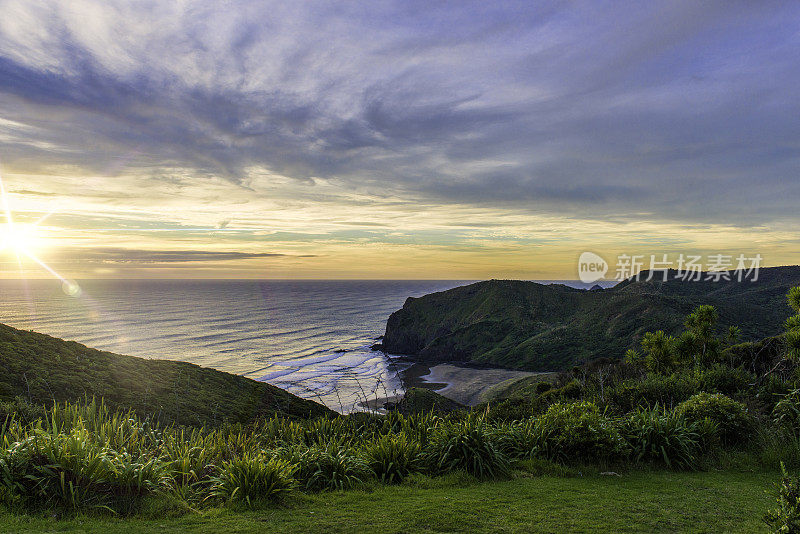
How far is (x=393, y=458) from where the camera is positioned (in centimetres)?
766

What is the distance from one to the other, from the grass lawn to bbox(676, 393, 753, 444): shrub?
2.52 m

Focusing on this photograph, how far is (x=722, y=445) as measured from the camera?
9328 mm

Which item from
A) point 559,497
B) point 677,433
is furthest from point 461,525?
point 677,433

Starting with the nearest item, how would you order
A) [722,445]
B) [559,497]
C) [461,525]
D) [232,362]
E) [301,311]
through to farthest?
[461,525] → [559,497] → [722,445] → [232,362] → [301,311]

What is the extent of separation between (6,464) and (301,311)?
455 ft

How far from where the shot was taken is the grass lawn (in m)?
→ 5.24

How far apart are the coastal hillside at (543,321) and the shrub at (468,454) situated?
65.7m

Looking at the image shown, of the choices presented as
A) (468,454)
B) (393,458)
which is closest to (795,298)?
(468,454)

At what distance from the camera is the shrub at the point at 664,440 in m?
8.38

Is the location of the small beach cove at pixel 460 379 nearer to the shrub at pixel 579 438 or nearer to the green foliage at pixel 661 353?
the green foliage at pixel 661 353

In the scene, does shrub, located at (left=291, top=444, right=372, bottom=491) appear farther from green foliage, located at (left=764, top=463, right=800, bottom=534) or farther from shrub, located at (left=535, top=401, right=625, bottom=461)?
green foliage, located at (left=764, top=463, right=800, bottom=534)

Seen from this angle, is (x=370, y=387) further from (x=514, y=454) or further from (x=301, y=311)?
(x=301, y=311)

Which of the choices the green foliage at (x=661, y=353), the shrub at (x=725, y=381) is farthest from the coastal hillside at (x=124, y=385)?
the green foliage at (x=661, y=353)

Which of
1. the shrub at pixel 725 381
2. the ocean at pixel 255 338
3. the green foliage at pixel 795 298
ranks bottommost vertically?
the ocean at pixel 255 338
